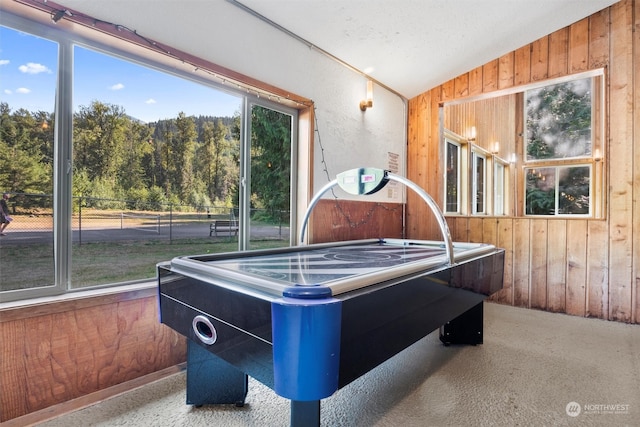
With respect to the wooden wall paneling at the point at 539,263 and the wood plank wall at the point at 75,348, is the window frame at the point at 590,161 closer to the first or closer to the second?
the wooden wall paneling at the point at 539,263

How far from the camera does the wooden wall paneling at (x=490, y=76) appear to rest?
11.8 feet

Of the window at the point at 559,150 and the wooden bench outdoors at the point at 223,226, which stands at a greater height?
the window at the point at 559,150

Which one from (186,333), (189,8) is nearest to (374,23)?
(189,8)

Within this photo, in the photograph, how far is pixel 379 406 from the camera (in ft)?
5.37

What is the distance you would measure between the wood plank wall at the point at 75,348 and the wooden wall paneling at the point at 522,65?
12.8 ft

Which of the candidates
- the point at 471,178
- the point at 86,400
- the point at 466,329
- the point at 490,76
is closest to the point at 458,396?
the point at 466,329

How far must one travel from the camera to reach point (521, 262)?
3.46 metres

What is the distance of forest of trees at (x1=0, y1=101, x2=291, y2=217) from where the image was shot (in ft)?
5.99

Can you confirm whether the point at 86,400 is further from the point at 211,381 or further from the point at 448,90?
the point at 448,90

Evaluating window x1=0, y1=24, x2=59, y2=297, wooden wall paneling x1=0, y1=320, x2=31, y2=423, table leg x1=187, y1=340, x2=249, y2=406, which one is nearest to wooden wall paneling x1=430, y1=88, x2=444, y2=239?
table leg x1=187, y1=340, x2=249, y2=406

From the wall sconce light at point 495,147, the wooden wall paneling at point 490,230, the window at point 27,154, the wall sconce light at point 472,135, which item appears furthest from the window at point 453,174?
the window at point 27,154

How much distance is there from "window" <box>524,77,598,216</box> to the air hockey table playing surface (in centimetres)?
487

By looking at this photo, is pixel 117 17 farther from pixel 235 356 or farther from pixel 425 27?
pixel 425 27

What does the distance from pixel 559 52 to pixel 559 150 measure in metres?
2.51
